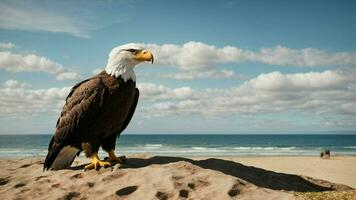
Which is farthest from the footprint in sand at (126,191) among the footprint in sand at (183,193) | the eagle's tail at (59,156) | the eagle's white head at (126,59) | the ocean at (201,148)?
the ocean at (201,148)

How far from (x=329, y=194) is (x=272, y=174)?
197 centimetres

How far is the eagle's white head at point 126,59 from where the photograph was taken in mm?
7078

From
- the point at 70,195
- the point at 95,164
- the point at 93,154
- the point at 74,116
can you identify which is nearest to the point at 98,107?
the point at 74,116

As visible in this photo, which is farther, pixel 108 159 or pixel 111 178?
pixel 108 159

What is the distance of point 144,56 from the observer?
23.2ft

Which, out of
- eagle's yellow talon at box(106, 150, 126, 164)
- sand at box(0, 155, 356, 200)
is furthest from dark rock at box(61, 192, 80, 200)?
eagle's yellow talon at box(106, 150, 126, 164)

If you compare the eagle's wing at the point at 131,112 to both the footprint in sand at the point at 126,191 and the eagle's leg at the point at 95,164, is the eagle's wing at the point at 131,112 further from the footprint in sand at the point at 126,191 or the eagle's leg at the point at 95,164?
the footprint in sand at the point at 126,191

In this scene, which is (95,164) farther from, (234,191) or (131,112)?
(234,191)

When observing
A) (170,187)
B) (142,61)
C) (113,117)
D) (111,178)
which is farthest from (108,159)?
(170,187)

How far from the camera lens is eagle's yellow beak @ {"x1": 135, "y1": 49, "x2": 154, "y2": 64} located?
277 inches

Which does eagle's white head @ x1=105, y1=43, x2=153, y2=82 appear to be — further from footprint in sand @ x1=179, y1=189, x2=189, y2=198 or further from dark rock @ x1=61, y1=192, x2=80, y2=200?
footprint in sand @ x1=179, y1=189, x2=189, y2=198

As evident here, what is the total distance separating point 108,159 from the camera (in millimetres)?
7559

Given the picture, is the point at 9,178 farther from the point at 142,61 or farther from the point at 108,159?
the point at 142,61

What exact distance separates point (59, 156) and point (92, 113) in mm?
1224
